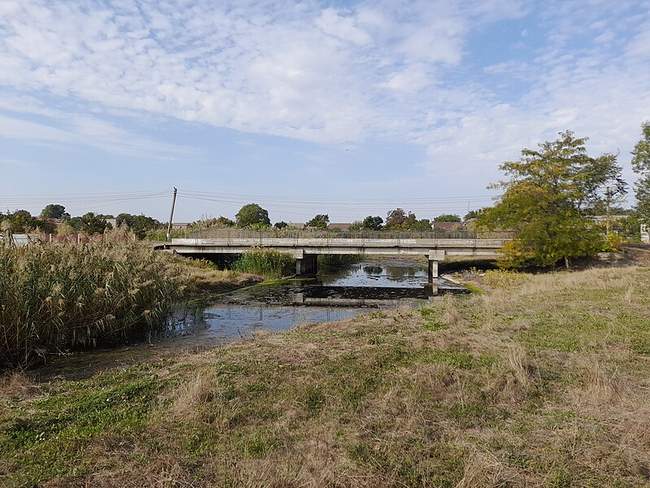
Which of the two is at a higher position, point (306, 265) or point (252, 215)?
point (252, 215)

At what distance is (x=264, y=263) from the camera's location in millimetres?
31688

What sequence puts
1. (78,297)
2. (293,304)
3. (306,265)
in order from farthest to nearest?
(306,265) → (293,304) → (78,297)

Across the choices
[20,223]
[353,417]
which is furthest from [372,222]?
[353,417]

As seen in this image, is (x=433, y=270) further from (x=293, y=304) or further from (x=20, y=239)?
(x=20, y=239)

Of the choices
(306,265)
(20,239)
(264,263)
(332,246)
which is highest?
(20,239)

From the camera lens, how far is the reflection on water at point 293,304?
47.5ft

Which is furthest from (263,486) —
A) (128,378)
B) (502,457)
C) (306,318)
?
(306,318)

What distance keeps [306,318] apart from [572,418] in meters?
11.9

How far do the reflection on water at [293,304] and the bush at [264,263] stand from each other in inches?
72.8

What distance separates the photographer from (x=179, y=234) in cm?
3666

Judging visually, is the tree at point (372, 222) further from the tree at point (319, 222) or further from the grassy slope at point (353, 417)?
the grassy slope at point (353, 417)

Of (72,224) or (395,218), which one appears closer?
(72,224)

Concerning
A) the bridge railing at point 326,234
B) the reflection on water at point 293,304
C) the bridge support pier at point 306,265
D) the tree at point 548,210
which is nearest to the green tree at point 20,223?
the reflection on water at point 293,304

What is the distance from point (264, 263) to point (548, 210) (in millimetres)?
17419
